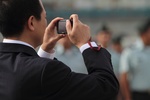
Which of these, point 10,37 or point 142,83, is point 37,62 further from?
point 142,83

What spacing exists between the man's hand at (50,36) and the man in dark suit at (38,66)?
4 centimetres

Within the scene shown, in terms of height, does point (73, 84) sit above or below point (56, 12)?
above

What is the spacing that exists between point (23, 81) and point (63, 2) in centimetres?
2473

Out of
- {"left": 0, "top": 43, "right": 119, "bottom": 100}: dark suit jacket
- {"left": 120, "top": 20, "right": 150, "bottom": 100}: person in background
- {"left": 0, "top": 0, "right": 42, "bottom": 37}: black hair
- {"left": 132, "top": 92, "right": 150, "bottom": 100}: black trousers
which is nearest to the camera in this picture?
{"left": 0, "top": 43, "right": 119, "bottom": 100}: dark suit jacket

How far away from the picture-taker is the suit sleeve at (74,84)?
2719mm

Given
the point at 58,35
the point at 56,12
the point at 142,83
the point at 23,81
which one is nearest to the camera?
the point at 23,81

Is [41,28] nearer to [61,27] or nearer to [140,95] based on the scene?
[61,27]

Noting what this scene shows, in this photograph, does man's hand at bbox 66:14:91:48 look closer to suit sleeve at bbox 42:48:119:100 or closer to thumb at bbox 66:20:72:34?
thumb at bbox 66:20:72:34

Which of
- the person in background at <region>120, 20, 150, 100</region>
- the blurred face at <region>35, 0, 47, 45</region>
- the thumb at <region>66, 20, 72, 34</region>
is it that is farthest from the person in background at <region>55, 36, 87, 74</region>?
the thumb at <region>66, 20, 72, 34</region>

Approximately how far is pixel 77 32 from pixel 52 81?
29 centimetres

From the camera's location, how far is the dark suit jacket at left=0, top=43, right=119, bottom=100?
8.90 ft

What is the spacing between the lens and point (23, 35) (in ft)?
9.42

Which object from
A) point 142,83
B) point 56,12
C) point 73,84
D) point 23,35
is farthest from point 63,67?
point 56,12

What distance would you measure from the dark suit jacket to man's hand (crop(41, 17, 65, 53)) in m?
0.25
